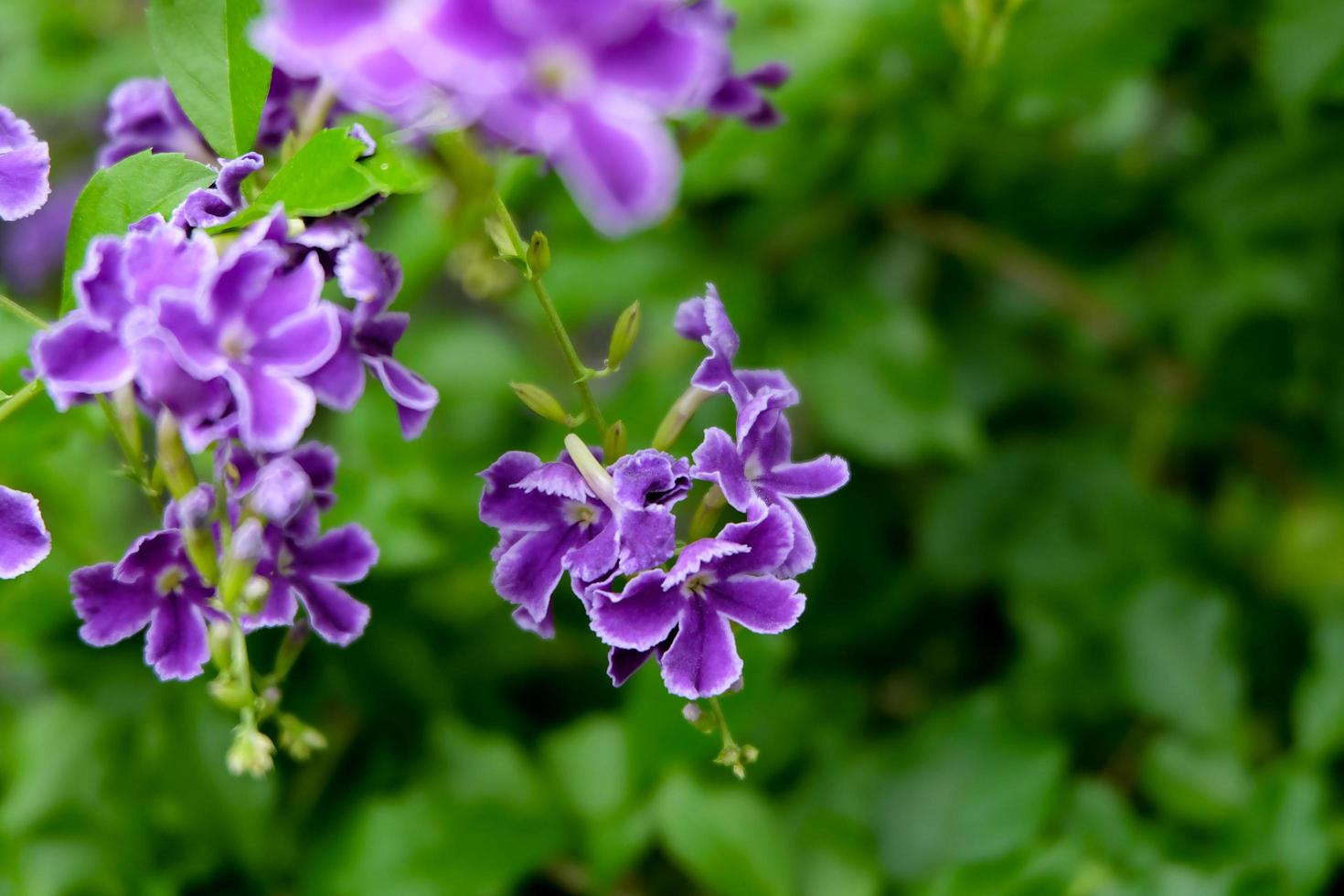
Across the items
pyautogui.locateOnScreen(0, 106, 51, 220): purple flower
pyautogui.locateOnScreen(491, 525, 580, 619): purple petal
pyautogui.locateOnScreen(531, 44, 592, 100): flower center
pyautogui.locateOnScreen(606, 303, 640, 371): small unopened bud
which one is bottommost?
pyautogui.locateOnScreen(0, 106, 51, 220): purple flower

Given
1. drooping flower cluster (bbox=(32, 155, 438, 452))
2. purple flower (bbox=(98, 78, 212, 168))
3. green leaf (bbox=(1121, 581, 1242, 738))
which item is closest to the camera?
drooping flower cluster (bbox=(32, 155, 438, 452))

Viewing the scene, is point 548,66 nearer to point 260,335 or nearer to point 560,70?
point 560,70

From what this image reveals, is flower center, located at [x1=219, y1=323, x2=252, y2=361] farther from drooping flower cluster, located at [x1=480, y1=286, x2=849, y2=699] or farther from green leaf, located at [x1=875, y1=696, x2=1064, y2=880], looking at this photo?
green leaf, located at [x1=875, y1=696, x2=1064, y2=880]

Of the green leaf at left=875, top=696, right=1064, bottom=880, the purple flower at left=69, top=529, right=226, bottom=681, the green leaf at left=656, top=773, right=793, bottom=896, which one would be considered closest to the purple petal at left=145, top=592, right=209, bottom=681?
the purple flower at left=69, top=529, right=226, bottom=681

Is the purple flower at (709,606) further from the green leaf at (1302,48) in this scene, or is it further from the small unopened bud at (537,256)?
the green leaf at (1302,48)

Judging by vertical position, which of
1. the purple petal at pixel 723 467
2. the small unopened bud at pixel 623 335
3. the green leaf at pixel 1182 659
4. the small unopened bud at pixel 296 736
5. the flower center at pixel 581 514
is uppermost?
the green leaf at pixel 1182 659

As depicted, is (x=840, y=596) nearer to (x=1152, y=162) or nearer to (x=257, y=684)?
(x=1152, y=162)

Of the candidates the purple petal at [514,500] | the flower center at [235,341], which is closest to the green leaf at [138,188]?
the flower center at [235,341]
